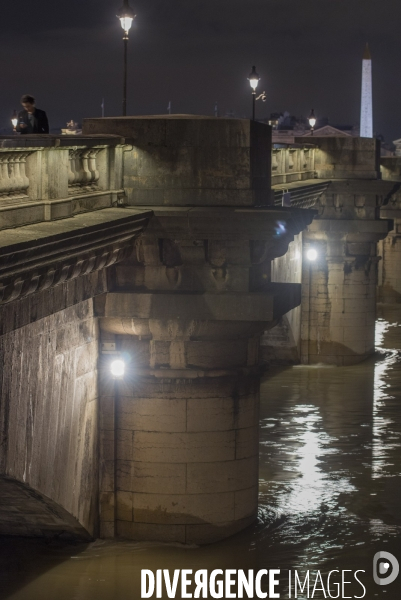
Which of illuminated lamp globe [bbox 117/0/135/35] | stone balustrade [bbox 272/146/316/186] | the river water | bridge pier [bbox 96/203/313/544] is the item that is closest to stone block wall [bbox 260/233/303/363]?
stone balustrade [bbox 272/146/316/186]

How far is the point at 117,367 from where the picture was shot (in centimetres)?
1490

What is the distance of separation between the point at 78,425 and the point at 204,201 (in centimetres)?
302

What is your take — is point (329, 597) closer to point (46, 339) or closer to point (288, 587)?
point (288, 587)

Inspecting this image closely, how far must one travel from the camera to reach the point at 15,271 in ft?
33.2

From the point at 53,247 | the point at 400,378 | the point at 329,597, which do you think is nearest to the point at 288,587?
the point at 329,597

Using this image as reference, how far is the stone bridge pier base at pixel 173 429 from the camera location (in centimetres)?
1481

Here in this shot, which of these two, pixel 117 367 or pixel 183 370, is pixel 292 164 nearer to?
pixel 183 370

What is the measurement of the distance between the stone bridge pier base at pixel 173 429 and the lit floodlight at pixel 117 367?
0.34ft

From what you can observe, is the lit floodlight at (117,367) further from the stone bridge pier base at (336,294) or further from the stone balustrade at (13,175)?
the stone bridge pier base at (336,294)

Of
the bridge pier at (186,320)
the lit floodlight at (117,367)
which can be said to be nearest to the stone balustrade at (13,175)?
the bridge pier at (186,320)

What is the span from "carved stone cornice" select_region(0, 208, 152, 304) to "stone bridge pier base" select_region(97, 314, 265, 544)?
4.20 feet

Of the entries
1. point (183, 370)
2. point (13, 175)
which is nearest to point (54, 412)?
point (183, 370)

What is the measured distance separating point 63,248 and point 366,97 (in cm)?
10310

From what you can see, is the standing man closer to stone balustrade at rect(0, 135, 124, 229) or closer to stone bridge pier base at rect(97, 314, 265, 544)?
stone balustrade at rect(0, 135, 124, 229)
